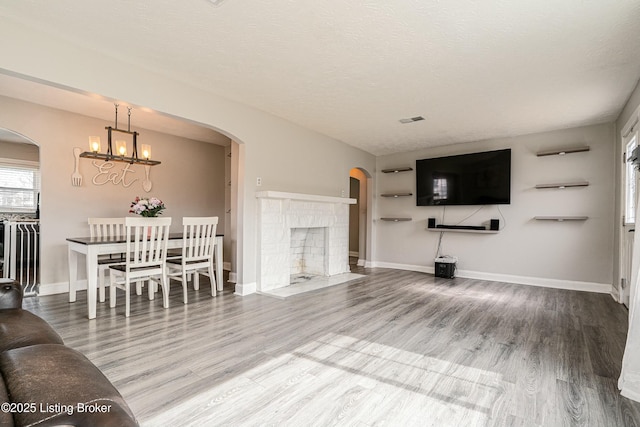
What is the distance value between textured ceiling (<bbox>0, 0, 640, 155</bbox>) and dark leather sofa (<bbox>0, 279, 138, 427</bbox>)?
220 centimetres

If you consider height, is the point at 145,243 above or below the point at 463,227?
below

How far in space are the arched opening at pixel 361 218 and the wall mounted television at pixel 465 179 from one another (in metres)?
1.19

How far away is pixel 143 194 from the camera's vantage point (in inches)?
203

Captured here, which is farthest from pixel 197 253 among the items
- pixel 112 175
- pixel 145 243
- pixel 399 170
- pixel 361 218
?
pixel 361 218

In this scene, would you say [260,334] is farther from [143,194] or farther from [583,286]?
[583,286]

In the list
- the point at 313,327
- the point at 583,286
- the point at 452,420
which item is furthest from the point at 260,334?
the point at 583,286

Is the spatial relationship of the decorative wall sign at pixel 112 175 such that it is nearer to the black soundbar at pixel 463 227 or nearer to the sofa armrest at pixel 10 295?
the sofa armrest at pixel 10 295

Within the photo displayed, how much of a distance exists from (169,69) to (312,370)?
10.1ft

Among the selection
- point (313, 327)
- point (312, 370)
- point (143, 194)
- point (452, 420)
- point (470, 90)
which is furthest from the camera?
point (143, 194)

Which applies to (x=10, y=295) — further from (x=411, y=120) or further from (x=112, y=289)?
(x=411, y=120)

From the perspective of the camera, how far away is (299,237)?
18.9 feet

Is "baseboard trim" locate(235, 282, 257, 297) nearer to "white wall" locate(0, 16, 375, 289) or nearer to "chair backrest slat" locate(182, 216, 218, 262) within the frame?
"white wall" locate(0, 16, 375, 289)

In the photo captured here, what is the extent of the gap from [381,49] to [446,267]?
4079 mm

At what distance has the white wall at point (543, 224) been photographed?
4602 millimetres
